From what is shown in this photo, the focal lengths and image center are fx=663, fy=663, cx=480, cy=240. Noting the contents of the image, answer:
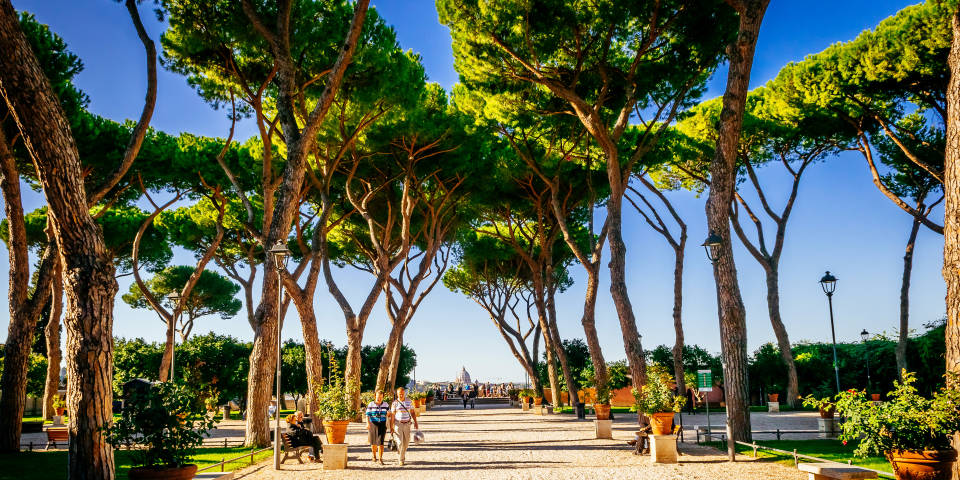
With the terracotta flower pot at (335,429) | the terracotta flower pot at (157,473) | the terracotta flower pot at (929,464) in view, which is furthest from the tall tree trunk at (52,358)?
the terracotta flower pot at (929,464)

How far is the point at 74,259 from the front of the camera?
600 centimetres

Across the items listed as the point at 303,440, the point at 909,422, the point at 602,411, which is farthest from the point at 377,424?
the point at 909,422

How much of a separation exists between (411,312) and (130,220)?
9518 millimetres

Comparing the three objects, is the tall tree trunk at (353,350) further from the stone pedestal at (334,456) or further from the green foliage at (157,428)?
the green foliage at (157,428)

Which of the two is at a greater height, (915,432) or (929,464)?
(915,432)

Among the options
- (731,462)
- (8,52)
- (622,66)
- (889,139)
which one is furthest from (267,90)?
(889,139)

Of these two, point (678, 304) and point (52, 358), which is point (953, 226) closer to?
point (678, 304)

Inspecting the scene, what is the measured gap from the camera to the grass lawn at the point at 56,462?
862cm

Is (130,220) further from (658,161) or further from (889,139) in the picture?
(889,139)

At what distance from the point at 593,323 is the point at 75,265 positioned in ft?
42.2

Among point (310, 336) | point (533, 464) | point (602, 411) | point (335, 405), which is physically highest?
point (310, 336)

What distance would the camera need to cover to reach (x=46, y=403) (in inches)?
853

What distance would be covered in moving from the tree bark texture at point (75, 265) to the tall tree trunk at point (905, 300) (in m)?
21.9

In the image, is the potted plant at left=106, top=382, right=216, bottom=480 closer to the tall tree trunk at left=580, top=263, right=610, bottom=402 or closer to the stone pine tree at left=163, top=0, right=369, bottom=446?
the stone pine tree at left=163, top=0, right=369, bottom=446
